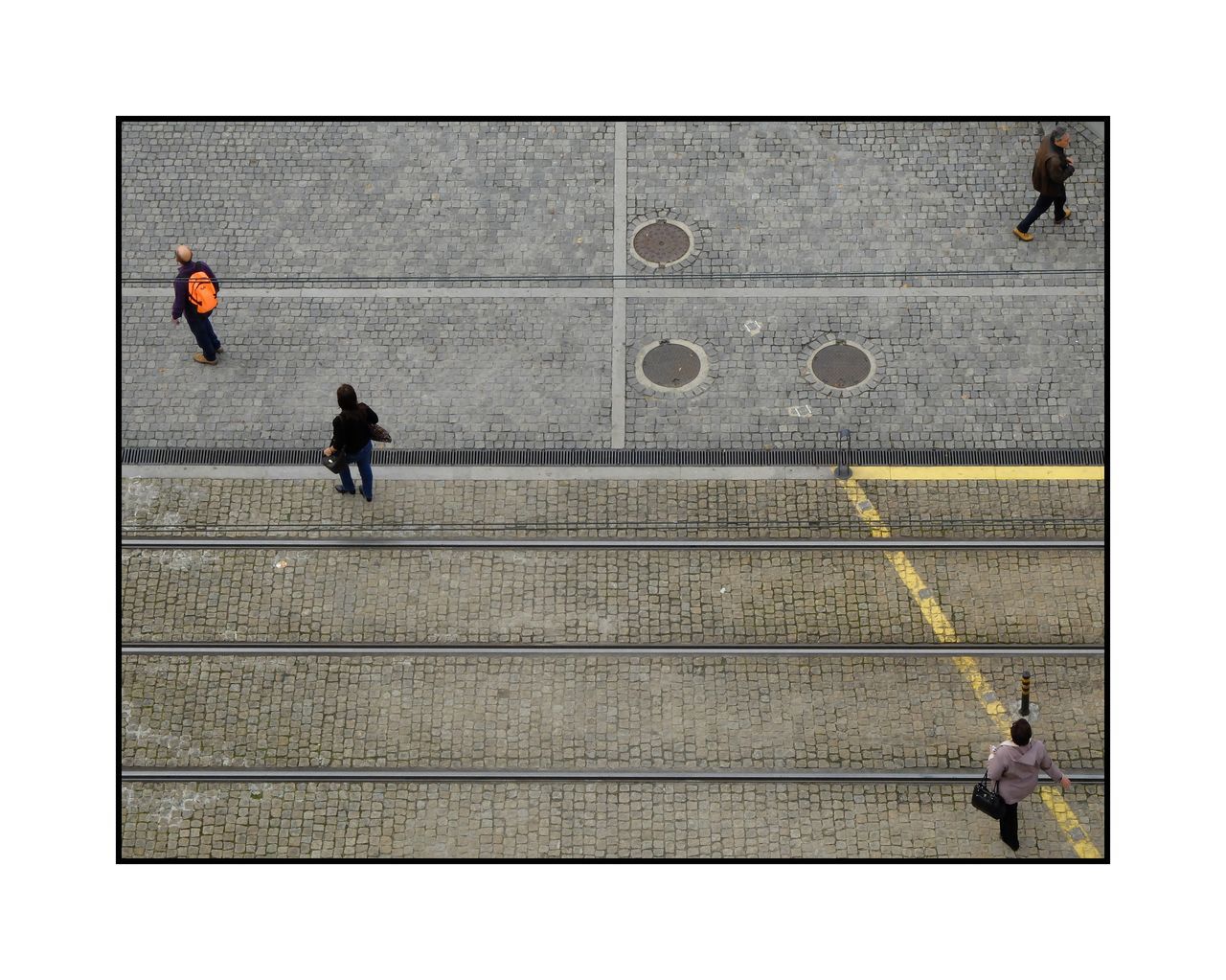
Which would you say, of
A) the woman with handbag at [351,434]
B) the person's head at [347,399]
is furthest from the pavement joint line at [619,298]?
the person's head at [347,399]

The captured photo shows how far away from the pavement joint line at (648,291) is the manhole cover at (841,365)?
27.7 inches

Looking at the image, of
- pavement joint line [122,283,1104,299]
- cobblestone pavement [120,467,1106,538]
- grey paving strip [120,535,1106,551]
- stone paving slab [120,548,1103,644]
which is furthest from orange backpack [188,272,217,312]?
stone paving slab [120,548,1103,644]

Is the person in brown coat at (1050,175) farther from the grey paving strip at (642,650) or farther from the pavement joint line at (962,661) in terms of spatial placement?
the grey paving strip at (642,650)

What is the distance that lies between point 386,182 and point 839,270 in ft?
17.3

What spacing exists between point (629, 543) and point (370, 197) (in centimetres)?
524

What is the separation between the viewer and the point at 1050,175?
14.7 m

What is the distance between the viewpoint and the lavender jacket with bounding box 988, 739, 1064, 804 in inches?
440

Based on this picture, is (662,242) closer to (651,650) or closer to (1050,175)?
(1050,175)

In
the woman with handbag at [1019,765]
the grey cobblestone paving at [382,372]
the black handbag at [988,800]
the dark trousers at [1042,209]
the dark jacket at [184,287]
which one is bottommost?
the black handbag at [988,800]

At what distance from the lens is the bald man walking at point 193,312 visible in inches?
545

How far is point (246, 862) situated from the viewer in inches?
484

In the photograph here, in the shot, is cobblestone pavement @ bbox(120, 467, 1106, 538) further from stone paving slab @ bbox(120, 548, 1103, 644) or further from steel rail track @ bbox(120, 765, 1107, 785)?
steel rail track @ bbox(120, 765, 1107, 785)

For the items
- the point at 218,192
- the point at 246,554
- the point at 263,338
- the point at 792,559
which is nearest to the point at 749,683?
the point at 792,559

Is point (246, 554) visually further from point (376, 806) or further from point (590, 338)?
point (590, 338)
